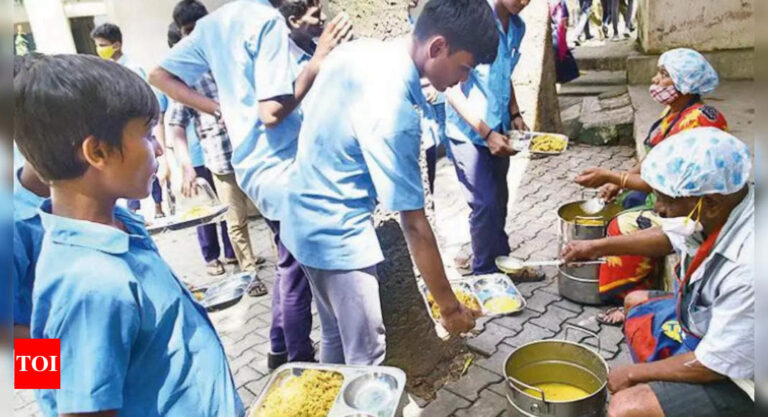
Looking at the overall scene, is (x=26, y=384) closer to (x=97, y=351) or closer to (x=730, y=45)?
(x=97, y=351)

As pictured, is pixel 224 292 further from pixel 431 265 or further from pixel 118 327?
pixel 118 327

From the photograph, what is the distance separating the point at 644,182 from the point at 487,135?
1.01m

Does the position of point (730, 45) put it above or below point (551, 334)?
above

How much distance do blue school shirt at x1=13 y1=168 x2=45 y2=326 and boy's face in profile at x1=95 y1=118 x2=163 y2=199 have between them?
560mm

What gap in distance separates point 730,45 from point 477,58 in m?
6.32

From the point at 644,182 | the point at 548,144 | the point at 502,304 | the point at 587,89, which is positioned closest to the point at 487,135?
the point at 548,144

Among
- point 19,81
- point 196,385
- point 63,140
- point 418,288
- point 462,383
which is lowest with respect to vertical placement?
point 462,383

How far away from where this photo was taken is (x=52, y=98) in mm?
1147

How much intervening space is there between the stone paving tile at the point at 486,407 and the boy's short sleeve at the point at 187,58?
2.36 meters

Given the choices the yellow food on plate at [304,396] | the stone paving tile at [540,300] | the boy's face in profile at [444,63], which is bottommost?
the stone paving tile at [540,300]

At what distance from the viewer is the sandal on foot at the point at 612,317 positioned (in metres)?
3.37

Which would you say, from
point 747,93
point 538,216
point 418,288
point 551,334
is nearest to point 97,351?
point 418,288

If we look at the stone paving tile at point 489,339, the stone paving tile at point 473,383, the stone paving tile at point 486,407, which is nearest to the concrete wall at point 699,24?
the stone paving tile at point 489,339

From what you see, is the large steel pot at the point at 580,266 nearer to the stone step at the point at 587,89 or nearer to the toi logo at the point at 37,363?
the toi logo at the point at 37,363
